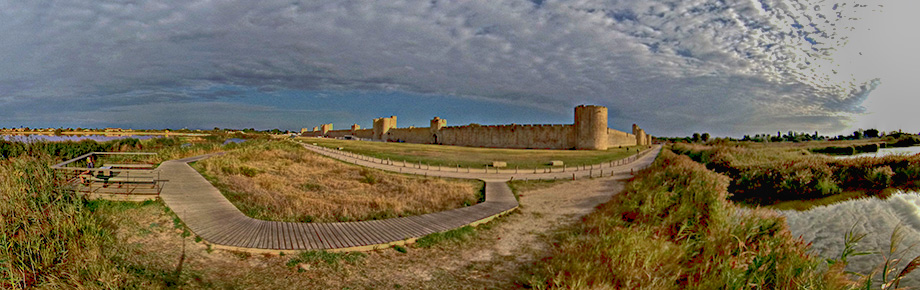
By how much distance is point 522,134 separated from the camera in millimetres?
48125

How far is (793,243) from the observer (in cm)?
541

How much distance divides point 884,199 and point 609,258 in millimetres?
10761

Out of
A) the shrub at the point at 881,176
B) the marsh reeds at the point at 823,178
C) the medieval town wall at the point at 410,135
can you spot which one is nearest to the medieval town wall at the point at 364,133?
the medieval town wall at the point at 410,135

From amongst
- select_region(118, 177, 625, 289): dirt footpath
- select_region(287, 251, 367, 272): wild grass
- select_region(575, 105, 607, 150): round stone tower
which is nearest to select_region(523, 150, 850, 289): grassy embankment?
select_region(118, 177, 625, 289): dirt footpath

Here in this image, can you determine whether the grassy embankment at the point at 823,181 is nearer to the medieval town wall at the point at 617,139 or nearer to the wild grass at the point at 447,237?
the wild grass at the point at 447,237

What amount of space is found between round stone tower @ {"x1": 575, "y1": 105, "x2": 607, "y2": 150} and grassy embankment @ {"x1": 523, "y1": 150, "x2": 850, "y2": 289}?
37.8 metres

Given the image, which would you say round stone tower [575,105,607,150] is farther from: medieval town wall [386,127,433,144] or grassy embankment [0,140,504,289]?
grassy embankment [0,140,504,289]

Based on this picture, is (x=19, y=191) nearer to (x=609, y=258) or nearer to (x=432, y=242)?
(x=432, y=242)

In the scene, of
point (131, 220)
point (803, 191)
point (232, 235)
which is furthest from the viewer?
point (803, 191)

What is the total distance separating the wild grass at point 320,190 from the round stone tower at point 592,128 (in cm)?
3248

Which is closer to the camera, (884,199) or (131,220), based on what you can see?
(131,220)

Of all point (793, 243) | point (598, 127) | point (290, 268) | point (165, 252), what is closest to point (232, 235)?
point (165, 252)

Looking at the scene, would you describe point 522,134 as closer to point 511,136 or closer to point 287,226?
point 511,136

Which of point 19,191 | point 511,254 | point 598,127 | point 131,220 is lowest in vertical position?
point 511,254
